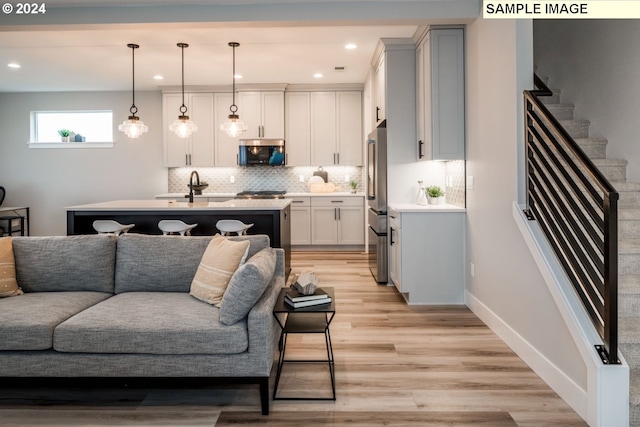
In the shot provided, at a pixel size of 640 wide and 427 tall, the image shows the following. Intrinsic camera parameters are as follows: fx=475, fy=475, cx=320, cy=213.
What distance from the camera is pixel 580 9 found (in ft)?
10.1

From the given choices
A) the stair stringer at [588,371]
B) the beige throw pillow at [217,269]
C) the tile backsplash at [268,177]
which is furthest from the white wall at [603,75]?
the tile backsplash at [268,177]

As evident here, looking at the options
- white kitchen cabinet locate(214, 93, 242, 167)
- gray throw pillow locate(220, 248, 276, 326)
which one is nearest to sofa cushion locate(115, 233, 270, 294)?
gray throw pillow locate(220, 248, 276, 326)

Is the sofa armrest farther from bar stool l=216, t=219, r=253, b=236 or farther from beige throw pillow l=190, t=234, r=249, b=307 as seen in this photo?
bar stool l=216, t=219, r=253, b=236

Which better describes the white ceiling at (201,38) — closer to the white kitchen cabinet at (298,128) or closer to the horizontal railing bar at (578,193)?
the white kitchen cabinet at (298,128)

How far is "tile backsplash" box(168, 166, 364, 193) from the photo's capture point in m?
8.13

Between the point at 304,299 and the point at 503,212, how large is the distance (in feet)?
5.46

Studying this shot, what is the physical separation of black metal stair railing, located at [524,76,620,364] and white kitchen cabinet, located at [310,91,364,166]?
4.93 meters

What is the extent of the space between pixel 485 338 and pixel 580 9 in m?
2.32

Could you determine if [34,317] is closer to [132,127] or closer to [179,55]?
[132,127]

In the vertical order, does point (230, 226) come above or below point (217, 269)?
above

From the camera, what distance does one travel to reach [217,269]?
9.22 feet

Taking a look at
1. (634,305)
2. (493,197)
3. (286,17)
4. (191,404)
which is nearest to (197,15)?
(286,17)

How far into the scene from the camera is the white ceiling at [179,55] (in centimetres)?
495

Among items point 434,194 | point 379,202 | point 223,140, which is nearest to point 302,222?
point 223,140
